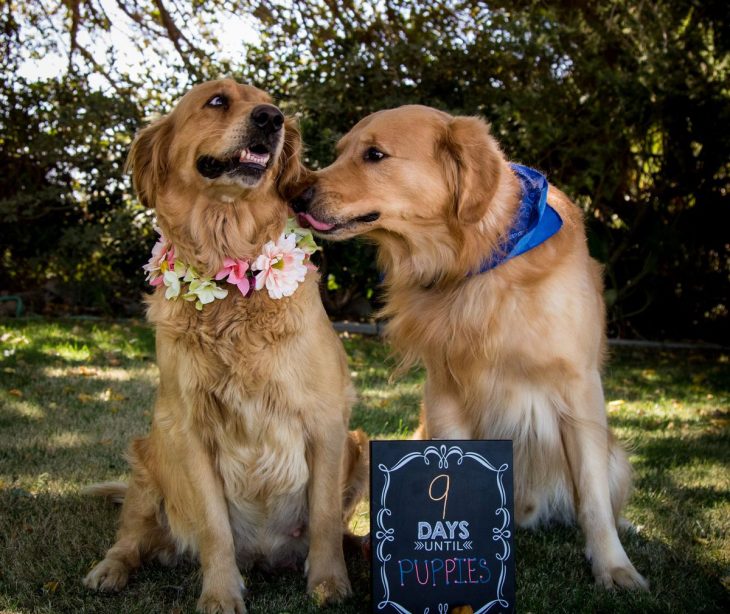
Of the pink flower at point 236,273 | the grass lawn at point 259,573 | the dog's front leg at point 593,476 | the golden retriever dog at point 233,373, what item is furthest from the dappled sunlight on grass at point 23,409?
the dog's front leg at point 593,476

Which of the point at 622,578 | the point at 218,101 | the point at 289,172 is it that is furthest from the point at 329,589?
the point at 218,101

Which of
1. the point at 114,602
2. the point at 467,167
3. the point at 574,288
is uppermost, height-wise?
the point at 467,167

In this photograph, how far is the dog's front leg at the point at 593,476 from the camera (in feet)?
8.38

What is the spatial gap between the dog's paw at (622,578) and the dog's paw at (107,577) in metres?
1.58

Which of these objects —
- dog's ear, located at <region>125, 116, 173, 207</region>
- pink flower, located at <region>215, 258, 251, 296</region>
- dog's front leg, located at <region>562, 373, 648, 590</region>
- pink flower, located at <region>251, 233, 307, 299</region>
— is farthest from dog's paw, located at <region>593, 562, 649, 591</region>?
dog's ear, located at <region>125, 116, 173, 207</region>

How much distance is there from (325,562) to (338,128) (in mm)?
5475

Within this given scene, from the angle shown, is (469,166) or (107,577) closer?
(107,577)

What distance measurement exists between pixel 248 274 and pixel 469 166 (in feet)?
2.78

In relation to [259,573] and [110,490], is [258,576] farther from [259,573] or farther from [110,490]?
[110,490]

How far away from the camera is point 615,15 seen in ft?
24.1

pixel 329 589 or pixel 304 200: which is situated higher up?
pixel 304 200

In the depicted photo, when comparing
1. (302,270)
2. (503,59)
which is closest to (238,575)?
(302,270)

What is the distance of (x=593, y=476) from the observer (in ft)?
8.67

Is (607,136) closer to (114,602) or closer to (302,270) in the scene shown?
(302,270)
